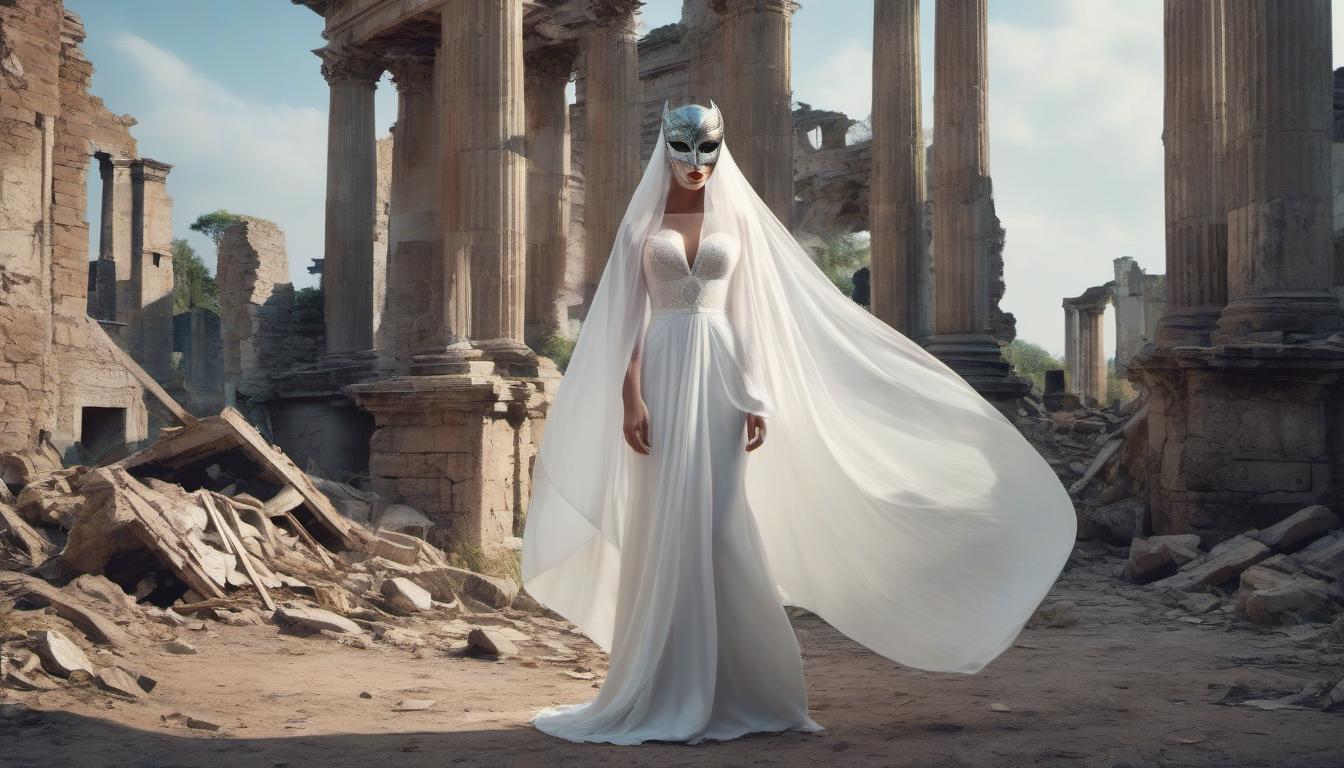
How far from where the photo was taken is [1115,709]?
4906 millimetres

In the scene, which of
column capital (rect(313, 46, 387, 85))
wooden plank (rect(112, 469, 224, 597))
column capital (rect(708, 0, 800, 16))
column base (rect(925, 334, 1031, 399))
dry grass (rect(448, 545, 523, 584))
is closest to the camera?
wooden plank (rect(112, 469, 224, 597))

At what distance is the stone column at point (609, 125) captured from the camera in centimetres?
1712

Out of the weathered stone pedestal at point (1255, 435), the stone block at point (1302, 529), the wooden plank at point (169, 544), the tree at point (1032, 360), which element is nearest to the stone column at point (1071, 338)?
the tree at point (1032, 360)

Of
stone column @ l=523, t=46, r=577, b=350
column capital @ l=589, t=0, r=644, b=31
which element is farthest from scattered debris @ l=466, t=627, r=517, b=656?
column capital @ l=589, t=0, r=644, b=31

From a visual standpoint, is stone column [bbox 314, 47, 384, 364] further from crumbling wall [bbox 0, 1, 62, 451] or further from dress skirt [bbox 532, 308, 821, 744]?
dress skirt [bbox 532, 308, 821, 744]

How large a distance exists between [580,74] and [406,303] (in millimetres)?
6500

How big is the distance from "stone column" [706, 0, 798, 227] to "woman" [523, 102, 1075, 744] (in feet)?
34.8

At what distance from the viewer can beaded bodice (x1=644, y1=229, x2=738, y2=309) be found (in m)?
4.79

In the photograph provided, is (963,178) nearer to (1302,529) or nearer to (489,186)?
(489,186)

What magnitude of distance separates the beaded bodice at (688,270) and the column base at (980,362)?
1023cm

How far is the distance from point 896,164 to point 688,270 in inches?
501

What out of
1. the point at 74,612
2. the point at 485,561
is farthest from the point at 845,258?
the point at 74,612

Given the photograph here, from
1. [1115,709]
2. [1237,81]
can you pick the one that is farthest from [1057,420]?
[1115,709]

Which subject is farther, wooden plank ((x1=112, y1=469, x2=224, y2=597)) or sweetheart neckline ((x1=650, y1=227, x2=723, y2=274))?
wooden plank ((x1=112, y1=469, x2=224, y2=597))
